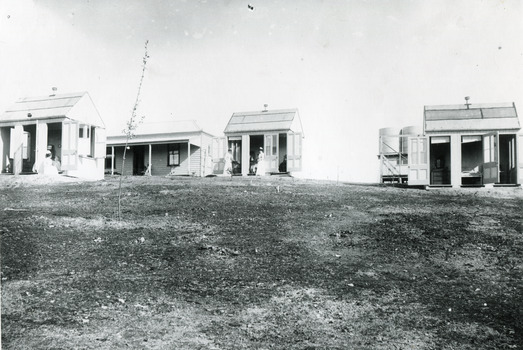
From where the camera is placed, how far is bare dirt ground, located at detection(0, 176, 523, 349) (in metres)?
5.05

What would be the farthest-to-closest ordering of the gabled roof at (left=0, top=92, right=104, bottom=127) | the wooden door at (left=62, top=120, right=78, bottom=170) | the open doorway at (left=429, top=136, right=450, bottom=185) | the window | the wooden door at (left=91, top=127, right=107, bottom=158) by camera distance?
1. the window
2. the wooden door at (left=91, top=127, right=107, bottom=158)
3. the open doorway at (left=429, top=136, right=450, bottom=185)
4. the gabled roof at (left=0, top=92, right=104, bottom=127)
5. the wooden door at (left=62, top=120, right=78, bottom=170)

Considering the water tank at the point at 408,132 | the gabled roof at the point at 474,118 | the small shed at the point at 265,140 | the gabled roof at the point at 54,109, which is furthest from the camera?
the water tank at the point at 408,132

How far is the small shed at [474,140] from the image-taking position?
17797 millimetres

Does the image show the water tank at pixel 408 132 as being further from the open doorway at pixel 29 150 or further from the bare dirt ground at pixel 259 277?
the open doorway at pixel 29 150

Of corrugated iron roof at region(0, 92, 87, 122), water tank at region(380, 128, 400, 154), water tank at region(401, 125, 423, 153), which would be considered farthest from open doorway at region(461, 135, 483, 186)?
corrugated iron roof at region(0, 92, 87, 122)

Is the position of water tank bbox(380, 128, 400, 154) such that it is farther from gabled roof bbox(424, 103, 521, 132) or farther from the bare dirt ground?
the bare dirt ground

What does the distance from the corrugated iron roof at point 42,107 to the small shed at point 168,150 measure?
767 centimetres

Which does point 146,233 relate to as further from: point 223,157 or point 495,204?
point 223,157

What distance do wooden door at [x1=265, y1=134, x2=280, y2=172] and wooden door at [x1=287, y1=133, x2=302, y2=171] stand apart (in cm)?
71

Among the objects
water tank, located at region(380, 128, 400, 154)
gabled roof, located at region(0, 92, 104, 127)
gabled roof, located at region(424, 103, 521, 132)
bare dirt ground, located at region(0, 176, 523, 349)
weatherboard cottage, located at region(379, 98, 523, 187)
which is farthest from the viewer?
water tank, located at region(380, 128, 400, 154)

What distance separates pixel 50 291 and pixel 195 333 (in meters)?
2.23

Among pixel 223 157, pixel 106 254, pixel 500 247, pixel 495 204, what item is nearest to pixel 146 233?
pixel 106 254

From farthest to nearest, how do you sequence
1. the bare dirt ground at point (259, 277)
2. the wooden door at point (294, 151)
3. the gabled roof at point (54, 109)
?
the wooden door at point (294, 151), the gabled roof at point (54, 109), the bare dirt ground at point (259, 277)

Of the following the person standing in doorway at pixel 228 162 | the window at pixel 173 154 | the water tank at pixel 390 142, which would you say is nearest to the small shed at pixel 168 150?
the window at pixel 173 154
